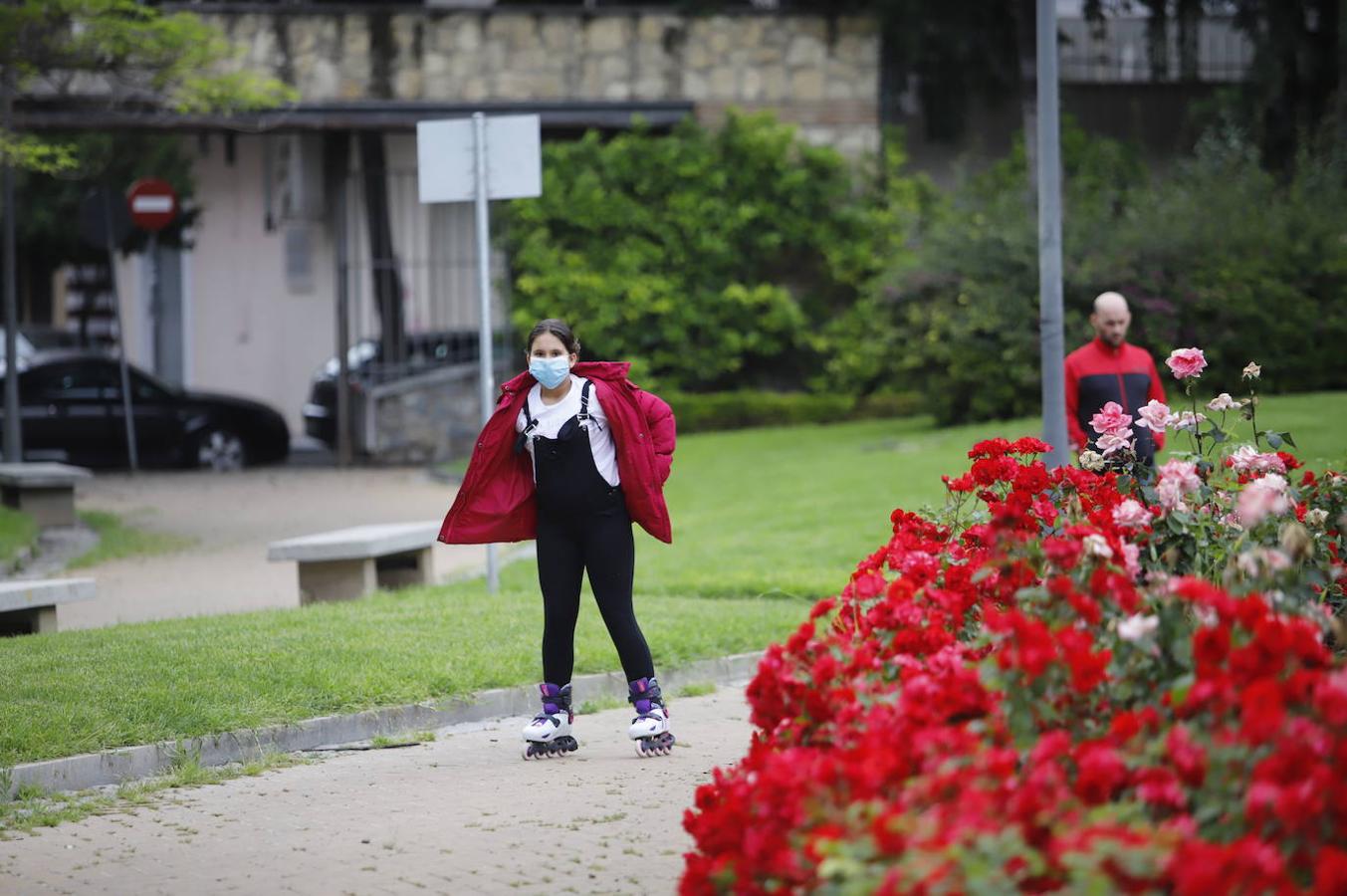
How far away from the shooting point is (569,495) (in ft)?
24.3

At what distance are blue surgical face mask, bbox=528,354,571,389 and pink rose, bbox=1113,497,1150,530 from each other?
8.43 feet

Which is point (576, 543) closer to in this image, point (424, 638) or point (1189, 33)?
point (424, 638)

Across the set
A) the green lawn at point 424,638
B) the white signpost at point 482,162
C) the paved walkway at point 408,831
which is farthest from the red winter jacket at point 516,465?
the white signpost at point 482,162

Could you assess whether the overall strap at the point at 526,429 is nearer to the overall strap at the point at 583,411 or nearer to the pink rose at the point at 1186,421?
the overall strap at the point at 583,411

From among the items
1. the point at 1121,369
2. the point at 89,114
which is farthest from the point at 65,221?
the point at 1121,369

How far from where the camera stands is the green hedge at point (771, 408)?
84.4 ft

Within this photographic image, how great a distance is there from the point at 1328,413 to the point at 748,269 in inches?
400

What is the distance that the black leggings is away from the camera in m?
7.45

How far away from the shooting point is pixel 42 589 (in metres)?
10.1

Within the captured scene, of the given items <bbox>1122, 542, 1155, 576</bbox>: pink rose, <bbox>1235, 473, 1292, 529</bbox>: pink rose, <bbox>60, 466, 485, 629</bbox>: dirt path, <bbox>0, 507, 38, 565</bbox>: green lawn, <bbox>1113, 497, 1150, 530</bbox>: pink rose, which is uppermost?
<bbox>1235, 473, 1292, 529</bbox>: pink rose

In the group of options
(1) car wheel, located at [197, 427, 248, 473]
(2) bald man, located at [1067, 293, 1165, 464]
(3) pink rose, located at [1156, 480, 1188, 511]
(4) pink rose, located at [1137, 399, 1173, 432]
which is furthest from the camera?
(1) car wheel, located at [197, 427, 248, 473]

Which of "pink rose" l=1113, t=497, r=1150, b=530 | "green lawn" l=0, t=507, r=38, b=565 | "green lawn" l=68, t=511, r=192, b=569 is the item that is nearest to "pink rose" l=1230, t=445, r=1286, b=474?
"pink rose" l=1113, t=497, r=1150, b=530

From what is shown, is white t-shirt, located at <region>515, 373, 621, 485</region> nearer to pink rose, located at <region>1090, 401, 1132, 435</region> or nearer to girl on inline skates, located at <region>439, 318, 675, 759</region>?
girl on inline skates, located at <region>439, 318, 675, 759</region>

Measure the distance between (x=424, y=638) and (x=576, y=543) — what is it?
245 cm
